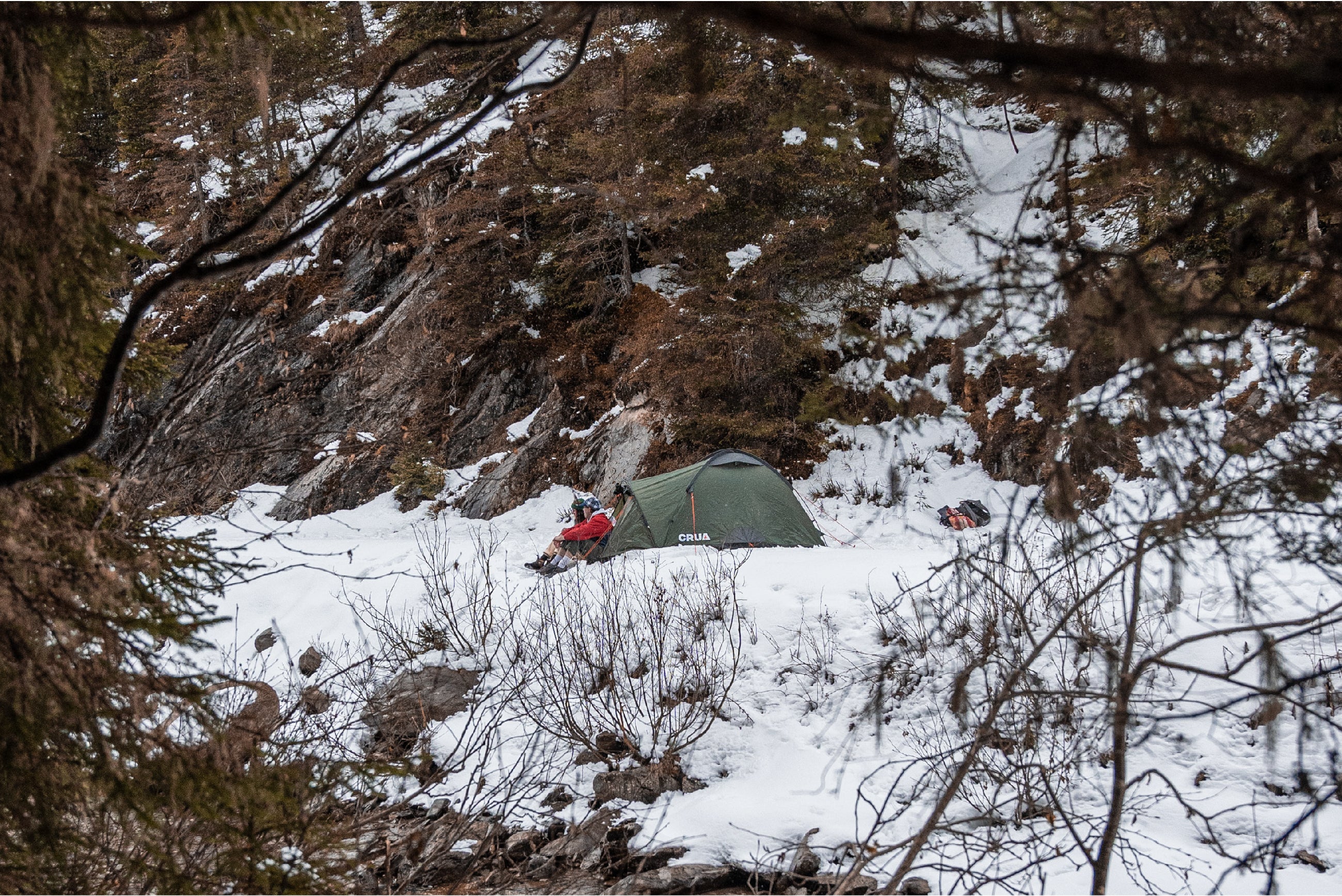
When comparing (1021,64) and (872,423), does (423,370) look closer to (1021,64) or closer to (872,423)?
(872,423)

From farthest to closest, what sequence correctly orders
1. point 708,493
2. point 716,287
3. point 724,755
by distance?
1. point 716,287
2. point 708,493
3. point 724,755

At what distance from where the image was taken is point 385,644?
7.50m

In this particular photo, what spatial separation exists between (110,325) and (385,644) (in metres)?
5.08

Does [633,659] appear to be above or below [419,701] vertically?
above

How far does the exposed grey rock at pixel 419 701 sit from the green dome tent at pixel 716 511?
349 cm

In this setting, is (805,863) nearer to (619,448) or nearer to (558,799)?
(558,799)

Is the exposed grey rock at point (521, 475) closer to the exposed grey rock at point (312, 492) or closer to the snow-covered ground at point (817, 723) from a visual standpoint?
the exposed grey rock at point (312, 492)

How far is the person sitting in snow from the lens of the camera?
968 centimetres

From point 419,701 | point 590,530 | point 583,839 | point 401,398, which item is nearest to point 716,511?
point 590,530

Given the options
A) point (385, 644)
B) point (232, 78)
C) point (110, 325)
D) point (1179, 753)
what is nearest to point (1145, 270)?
point (110, 325)

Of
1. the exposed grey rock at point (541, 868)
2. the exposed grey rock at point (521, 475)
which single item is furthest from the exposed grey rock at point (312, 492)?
the exposed grey rock at point (541, 868)

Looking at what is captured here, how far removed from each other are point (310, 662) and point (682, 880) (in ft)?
14.1

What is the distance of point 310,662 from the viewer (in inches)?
289

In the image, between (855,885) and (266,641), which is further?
(266,641)
